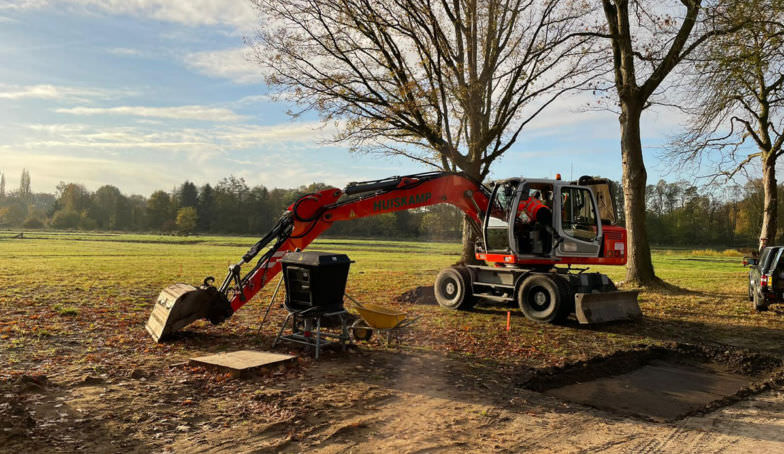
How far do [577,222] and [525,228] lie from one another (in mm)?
1134

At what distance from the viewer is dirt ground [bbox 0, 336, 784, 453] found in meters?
4.84

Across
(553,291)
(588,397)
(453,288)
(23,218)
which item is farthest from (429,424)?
(23,218)

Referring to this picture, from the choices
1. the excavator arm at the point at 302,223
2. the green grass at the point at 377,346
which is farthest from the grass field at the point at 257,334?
the excavator arm at the point at 302,223

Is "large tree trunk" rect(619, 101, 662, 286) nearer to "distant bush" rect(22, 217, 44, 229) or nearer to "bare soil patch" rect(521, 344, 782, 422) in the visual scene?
"bare soil patch" rect(521, 344, 782, 422)

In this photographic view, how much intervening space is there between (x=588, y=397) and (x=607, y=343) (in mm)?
3411

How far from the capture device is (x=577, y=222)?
1157 cm

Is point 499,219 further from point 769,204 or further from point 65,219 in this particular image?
point 65,219

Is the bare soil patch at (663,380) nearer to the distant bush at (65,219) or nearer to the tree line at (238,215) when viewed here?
the tree line at (238,215)

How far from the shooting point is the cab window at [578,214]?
452 inches

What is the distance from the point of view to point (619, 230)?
39.5 ft

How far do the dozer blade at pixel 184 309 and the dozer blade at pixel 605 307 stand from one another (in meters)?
7.09

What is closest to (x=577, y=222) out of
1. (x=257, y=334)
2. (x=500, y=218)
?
(x=500, y=218)

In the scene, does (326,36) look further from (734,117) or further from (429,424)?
(734,117)

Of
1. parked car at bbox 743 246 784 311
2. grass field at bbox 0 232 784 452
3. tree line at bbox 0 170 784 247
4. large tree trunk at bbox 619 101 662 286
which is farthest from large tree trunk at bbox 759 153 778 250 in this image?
tree line at bbox 0 170 784 247
